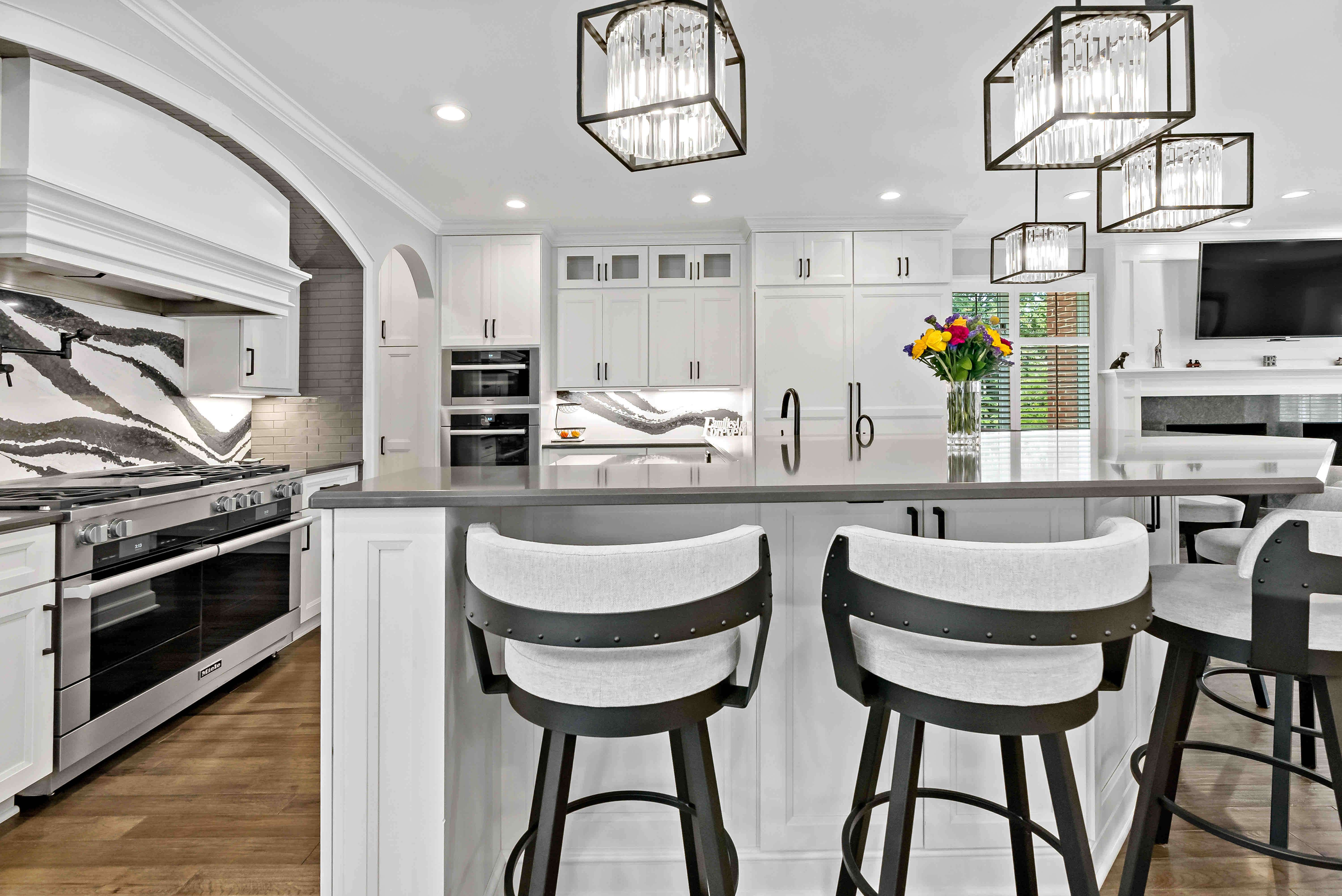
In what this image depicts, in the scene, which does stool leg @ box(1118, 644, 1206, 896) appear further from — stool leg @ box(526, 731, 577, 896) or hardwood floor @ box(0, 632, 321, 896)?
hardwood floor @ box(0, 632, 321, 896)

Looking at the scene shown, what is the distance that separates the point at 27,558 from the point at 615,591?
1.81 m

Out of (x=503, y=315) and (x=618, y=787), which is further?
(x=503, y=315)

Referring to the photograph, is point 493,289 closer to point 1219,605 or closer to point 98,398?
point 98,398

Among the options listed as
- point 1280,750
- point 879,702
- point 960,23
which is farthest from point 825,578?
point 960,23

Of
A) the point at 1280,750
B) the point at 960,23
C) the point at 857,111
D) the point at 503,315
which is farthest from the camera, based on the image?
the point at 503,315

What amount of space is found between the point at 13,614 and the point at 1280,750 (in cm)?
320

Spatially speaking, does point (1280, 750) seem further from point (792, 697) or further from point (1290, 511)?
point (792, 697)

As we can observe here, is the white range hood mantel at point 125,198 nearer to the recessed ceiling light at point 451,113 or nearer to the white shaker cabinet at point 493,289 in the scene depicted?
the recessed ceiling light at point 451,113

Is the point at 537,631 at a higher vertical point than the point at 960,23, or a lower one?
lower

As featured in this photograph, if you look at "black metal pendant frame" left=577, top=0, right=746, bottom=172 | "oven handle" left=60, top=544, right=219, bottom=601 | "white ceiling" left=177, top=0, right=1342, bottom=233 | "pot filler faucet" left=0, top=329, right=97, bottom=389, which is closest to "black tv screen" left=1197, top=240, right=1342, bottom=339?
"white ceiling" left=177, top=0, right=1342, bottom=233

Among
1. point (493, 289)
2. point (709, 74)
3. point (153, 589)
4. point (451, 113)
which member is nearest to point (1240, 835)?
point (709, 74)

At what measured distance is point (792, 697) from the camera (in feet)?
5.01

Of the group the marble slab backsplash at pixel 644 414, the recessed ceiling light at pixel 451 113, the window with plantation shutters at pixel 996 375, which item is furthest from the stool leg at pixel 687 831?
the window with plantation shutters at pixel 996 375

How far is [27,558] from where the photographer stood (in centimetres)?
179
